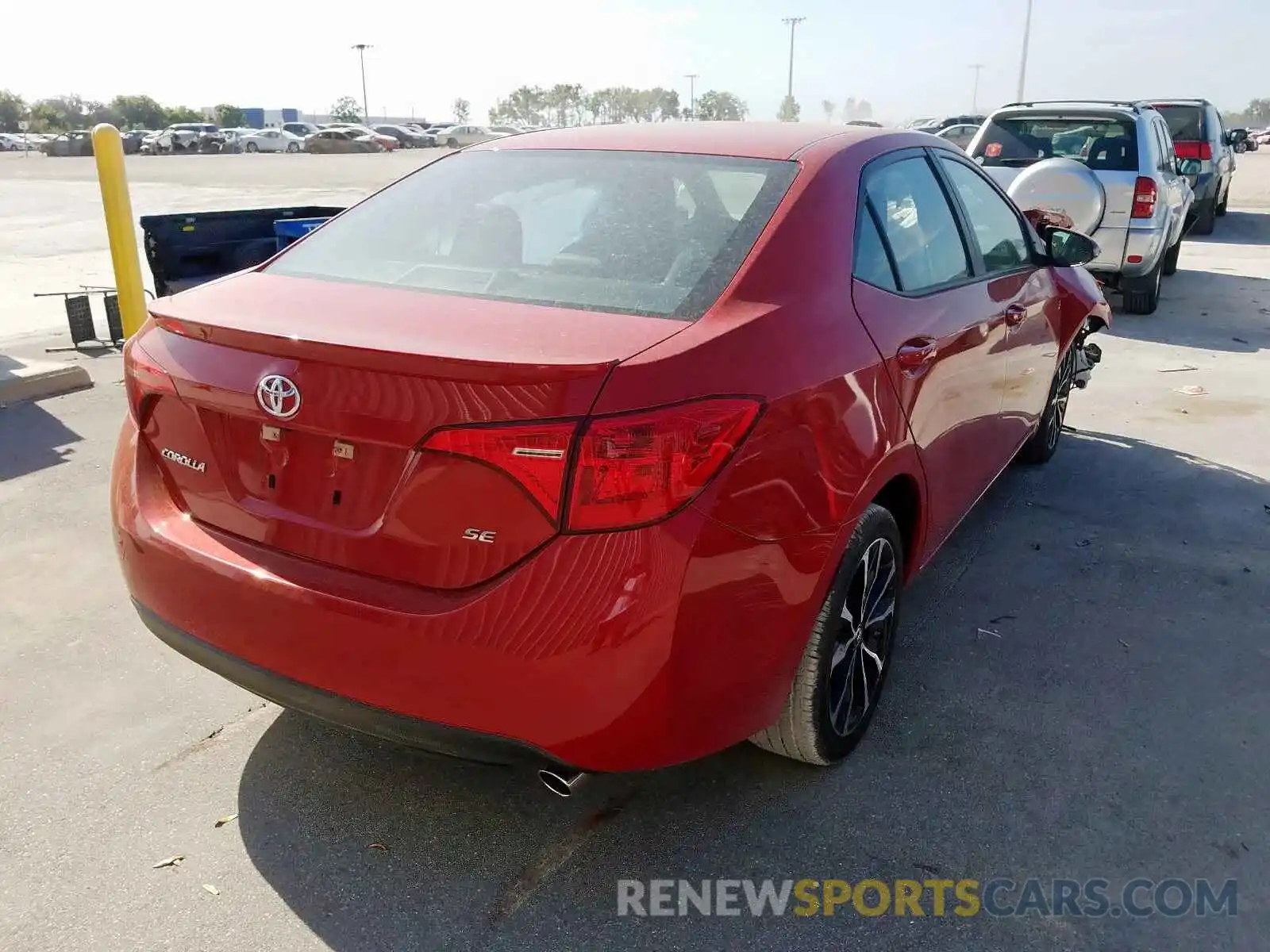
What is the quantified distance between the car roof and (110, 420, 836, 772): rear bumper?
4.13 feet

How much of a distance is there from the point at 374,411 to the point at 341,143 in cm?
5683

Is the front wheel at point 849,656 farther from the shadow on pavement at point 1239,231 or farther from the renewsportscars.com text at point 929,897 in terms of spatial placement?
the shadow on pavement at point 1239,231

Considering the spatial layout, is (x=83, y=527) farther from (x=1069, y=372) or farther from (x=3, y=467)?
(x=1069, y=372)

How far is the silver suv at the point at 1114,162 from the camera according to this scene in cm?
934

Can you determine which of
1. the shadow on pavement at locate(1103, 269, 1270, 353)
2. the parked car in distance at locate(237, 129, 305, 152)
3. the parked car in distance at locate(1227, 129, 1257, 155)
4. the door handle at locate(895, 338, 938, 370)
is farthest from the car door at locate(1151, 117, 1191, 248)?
the parked car in distance at locate(237, 129, 305, 152)

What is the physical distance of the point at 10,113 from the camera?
3797 inches

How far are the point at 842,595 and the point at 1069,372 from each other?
362 centimetres

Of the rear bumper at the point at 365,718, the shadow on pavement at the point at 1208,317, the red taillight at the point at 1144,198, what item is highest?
the red taillight at the point at 1144,198

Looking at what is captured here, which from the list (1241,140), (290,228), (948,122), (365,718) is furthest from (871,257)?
(948,122)

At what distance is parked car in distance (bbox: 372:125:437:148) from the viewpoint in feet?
215

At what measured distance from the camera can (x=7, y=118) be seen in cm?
9644

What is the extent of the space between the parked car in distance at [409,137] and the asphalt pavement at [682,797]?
6483 centimetres

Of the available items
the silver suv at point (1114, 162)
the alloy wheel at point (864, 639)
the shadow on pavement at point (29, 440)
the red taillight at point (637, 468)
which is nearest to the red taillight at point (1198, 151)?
the silver suv at point (1114, 162)

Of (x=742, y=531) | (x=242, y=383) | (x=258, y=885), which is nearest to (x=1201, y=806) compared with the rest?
(x=742, y=531)
